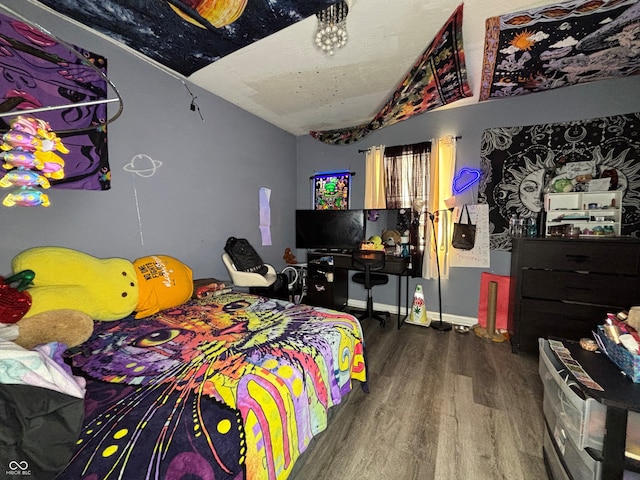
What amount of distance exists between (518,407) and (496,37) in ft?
8.42

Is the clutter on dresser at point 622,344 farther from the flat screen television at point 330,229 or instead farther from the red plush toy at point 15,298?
the red plush toy at point 15,298

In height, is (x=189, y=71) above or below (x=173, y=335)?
above

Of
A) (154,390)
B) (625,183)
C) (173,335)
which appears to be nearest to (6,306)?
(173,335)

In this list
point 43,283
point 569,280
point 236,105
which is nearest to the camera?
point 43,283

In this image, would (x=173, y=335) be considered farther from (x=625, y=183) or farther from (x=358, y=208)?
(x=625, y=183)

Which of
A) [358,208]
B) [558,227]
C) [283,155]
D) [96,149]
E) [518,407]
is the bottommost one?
[518,407]

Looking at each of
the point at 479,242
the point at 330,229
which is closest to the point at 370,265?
the point at 330,229

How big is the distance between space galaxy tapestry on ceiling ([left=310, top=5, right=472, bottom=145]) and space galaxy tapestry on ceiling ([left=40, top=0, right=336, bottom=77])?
0.88 metres

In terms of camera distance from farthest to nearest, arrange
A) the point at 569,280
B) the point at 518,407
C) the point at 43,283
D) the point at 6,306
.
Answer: the point at 569,280 → the point at 518,407 → the point at 43,283 → the point at 6,306

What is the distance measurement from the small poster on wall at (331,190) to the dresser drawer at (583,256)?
85.6 inches

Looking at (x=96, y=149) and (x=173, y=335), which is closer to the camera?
(x=173, y=335)

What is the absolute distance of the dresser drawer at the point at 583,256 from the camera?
6.64 feet

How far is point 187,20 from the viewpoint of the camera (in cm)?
161

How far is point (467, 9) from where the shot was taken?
1.62m
